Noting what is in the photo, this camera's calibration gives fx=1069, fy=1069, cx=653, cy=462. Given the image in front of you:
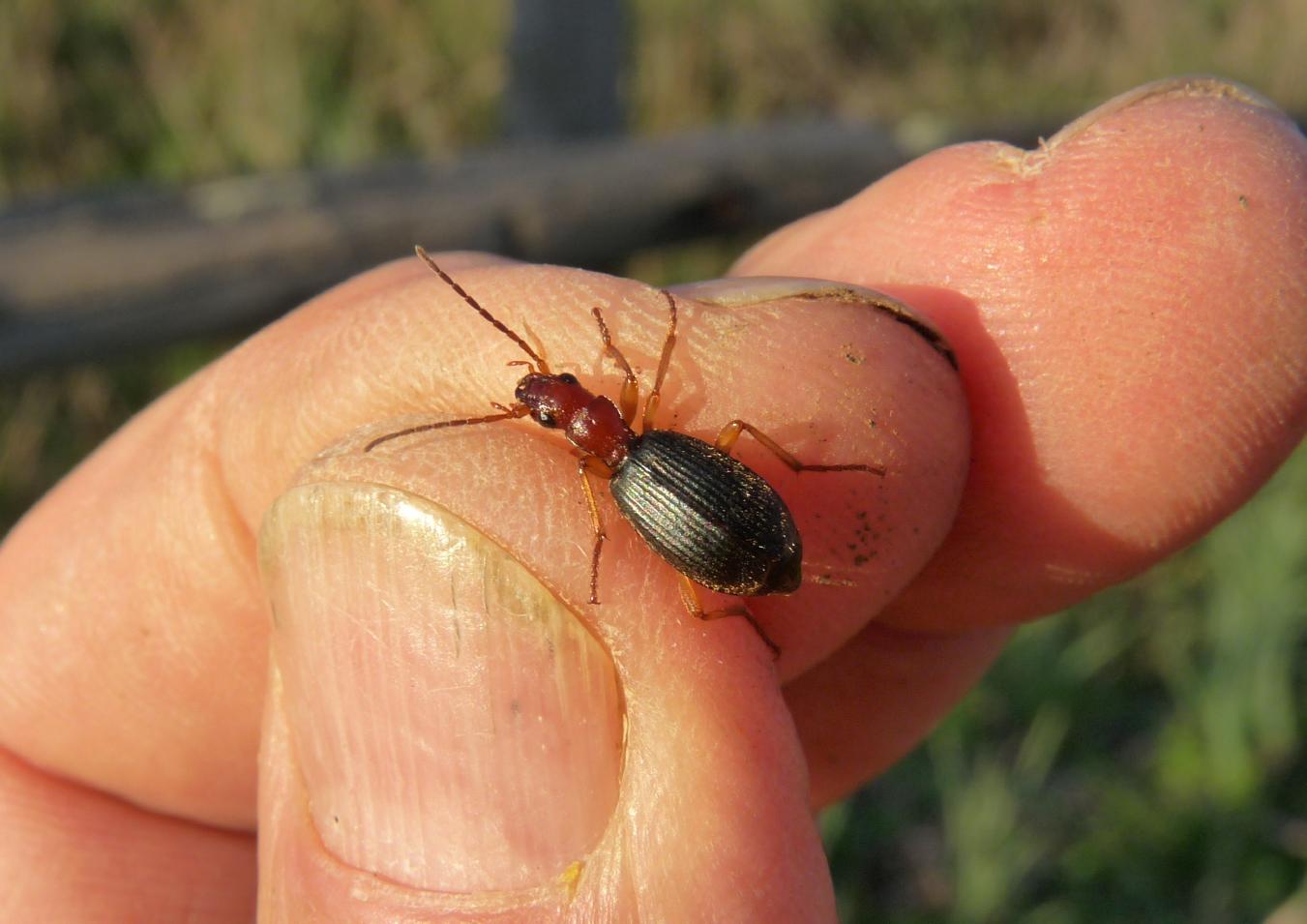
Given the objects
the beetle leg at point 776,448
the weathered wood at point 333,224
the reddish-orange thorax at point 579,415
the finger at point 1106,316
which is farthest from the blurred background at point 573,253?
the beetle leg at point 776,448

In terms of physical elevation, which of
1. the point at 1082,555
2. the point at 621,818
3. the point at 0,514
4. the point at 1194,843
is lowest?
the point at 1194,843

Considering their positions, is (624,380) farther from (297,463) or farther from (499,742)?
(499,742)

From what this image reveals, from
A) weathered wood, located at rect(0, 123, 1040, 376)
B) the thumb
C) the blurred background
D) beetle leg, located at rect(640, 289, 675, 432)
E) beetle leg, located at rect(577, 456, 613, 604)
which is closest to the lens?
the thumb

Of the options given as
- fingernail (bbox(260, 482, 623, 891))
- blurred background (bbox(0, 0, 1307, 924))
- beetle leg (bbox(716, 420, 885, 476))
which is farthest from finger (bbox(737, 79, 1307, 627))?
blurred background (bbox(0, 0, 1307, 924))

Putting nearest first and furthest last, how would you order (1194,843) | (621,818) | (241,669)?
1. (621,818)
2. (241,669)
3. (1194,843)

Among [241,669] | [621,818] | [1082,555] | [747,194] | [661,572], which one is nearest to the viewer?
[621,818]

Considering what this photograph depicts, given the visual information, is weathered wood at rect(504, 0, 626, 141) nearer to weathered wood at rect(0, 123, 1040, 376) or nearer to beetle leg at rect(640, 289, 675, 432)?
weathered wood at rect(0, 123, 1040, 376)

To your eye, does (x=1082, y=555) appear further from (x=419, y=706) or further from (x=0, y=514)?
(x=0, y=514)

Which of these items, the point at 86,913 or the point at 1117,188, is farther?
the point at 86,913

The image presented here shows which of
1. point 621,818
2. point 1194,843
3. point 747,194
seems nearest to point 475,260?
point 621,818

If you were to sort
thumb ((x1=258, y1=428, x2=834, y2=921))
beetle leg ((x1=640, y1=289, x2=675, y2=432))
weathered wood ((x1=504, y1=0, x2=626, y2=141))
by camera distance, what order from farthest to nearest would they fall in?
weathered wood ((x1=504, y1=0, x2=626, y2=141)) → beetle leg ((x1=640, y1=289, x2=675, y2=432)) → thumb ((x1=258, y1=428, x2=834, y2=921))
